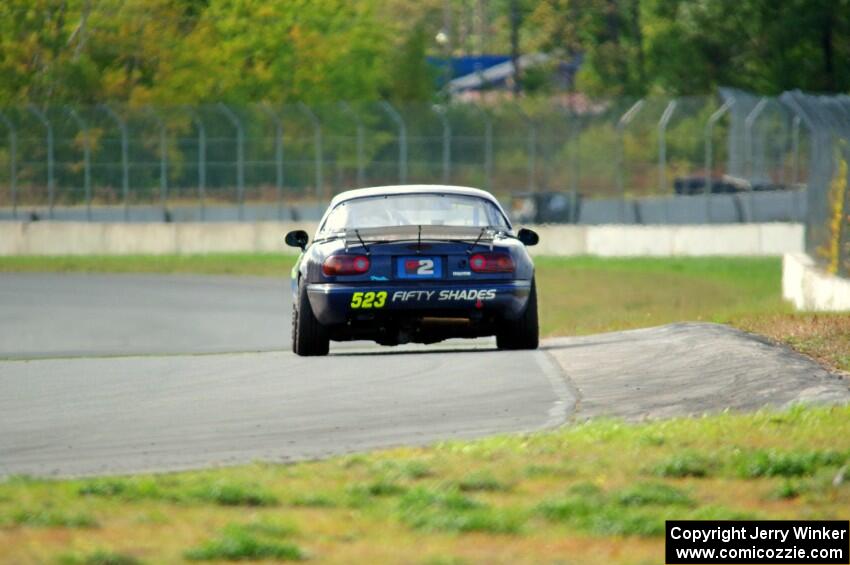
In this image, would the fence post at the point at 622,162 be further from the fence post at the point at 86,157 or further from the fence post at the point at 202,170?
the fence post at the point at 86,157

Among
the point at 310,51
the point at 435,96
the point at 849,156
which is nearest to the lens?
the point at 849,156

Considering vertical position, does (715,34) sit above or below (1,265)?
above

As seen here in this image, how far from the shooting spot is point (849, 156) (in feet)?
71.0

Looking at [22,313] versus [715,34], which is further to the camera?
[715,34]

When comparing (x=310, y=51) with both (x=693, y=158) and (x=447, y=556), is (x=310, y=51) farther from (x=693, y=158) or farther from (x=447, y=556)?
(x=447, y=556)

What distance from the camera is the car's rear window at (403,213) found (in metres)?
15.4

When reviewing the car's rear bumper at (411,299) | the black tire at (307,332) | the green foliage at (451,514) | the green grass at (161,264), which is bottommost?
the green grass at (161,264)

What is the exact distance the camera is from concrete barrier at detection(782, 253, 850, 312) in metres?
20.1

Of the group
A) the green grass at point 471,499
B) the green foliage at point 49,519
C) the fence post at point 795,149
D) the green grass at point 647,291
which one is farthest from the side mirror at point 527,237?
the fence post at point 795,149

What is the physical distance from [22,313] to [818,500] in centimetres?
1881

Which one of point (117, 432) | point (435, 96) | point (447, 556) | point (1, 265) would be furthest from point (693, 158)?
point (435, 96)

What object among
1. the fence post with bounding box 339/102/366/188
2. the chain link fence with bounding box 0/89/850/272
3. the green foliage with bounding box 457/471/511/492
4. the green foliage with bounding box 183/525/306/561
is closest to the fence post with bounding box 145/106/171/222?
the chain link fence with bounding box 0/89/850/272

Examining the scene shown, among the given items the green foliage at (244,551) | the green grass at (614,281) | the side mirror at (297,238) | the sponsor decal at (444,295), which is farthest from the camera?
the green grass at (614,281)

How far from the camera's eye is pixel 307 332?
15.1m
